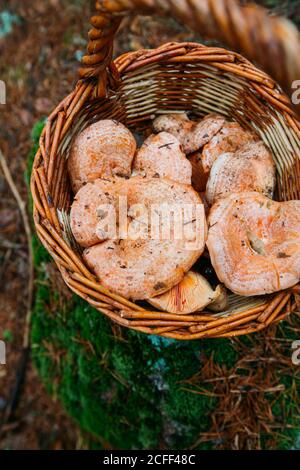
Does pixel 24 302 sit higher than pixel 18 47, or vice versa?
pixel 18 47

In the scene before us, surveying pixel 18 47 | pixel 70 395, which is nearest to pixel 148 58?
pixel 70 395

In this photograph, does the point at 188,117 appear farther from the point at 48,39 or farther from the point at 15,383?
the point at 15,383
